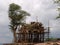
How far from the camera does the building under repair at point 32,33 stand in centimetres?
5254

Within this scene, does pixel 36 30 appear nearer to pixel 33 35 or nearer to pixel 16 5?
pixel 33 35

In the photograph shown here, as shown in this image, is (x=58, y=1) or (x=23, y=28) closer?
(x=58, y=1)

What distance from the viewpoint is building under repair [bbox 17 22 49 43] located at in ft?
172

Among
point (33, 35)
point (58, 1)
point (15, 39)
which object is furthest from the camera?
point (33, 35)

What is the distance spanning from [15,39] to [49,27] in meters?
8.38

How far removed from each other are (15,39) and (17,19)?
462 centimetres

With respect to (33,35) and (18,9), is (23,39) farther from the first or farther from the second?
(18,9)

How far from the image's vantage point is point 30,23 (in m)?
53.9

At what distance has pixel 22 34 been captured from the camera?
53750mm

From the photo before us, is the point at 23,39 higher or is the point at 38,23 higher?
the point at 38,23

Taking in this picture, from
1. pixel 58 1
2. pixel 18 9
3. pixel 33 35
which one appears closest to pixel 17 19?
pixel 18 9

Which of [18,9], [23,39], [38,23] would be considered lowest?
[23,39]

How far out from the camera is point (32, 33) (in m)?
54.2

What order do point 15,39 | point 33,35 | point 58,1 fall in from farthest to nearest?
point 33,35
point 15,39
point 58,1
